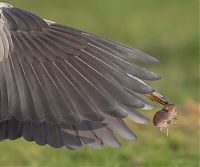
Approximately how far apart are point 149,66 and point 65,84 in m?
8.17

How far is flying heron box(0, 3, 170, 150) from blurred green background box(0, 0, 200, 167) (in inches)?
60.5

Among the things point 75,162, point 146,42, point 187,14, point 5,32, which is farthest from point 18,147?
point 187,14

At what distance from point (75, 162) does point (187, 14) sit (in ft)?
35.8

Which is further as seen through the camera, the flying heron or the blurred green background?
the blurred green background

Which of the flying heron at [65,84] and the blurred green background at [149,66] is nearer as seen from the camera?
the flying heron at [65,84]

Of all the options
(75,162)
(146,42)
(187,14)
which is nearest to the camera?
(75,162)

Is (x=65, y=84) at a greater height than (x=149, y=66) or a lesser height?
lesser

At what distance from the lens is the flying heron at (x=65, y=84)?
16.5 ft

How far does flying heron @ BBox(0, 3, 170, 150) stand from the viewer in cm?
502

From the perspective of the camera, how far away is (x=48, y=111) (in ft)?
16.5

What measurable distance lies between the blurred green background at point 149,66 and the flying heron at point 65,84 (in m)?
1.54

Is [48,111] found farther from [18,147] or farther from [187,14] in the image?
[187,14]

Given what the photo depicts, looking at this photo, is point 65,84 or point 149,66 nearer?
point 65,84

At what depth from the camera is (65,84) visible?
17.1 feet
